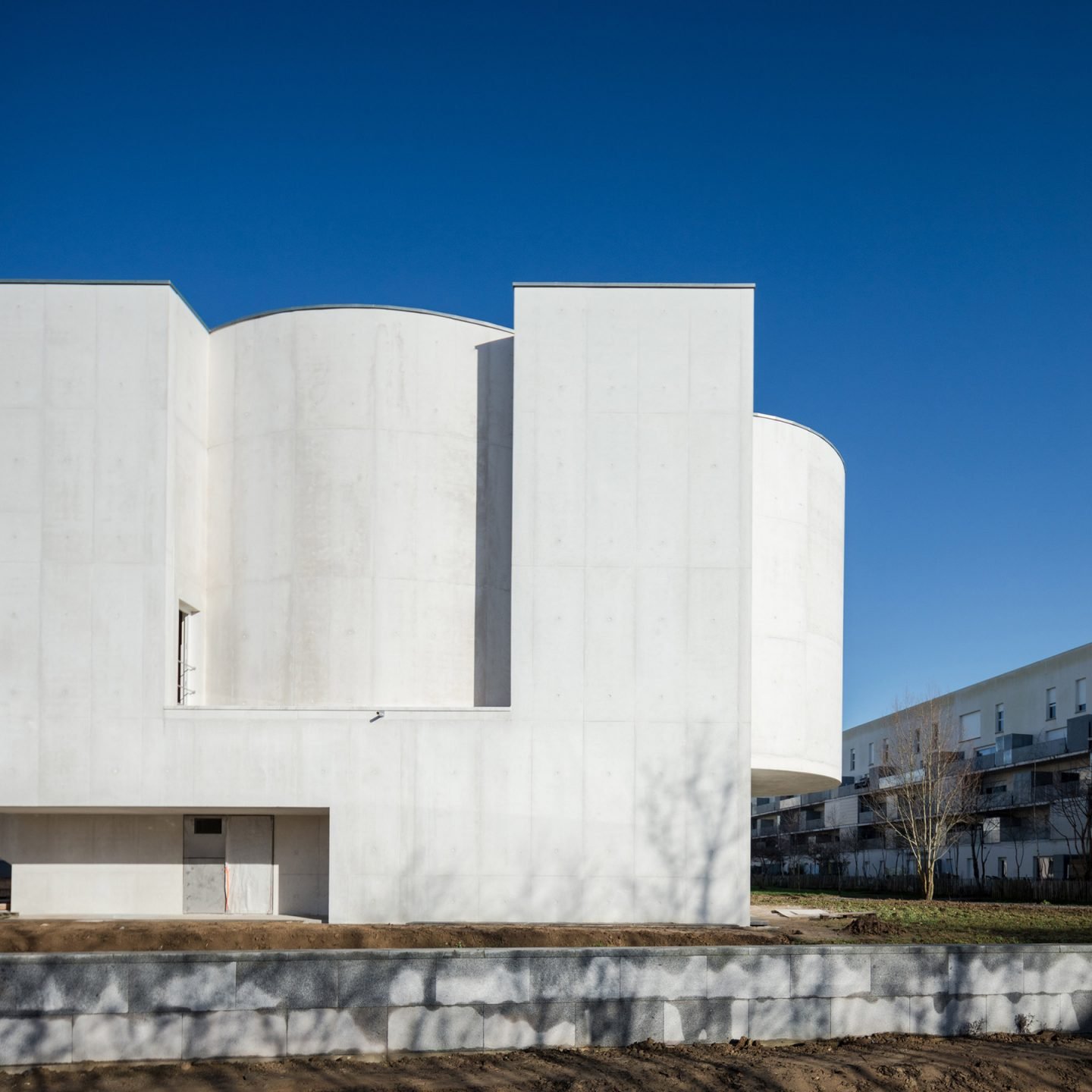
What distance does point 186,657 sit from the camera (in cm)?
2759

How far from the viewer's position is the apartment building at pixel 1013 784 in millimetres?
64375

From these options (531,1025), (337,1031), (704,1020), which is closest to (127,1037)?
(337,1031)

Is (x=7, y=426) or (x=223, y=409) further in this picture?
(x=223, y=409)

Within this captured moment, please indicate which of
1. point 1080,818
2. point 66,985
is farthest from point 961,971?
point 1080,818

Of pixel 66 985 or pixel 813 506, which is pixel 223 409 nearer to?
pixel 813 506

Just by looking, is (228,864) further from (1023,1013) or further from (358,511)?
(1023,1013)

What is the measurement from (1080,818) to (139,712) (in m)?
51.4

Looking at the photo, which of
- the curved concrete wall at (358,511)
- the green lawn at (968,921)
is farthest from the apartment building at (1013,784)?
the curved concrete wall at (358,511)

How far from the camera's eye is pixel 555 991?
13.4 metres

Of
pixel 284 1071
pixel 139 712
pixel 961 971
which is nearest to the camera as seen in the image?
pixel 284 1071

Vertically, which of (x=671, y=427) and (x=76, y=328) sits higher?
(x=76, y=328)

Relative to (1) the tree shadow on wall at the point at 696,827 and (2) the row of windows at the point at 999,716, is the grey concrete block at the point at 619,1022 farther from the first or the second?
(2) the row of windows at the point at 999,716

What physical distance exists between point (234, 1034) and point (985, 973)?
8557 mm

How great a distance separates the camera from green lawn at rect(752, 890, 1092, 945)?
79.8ft
